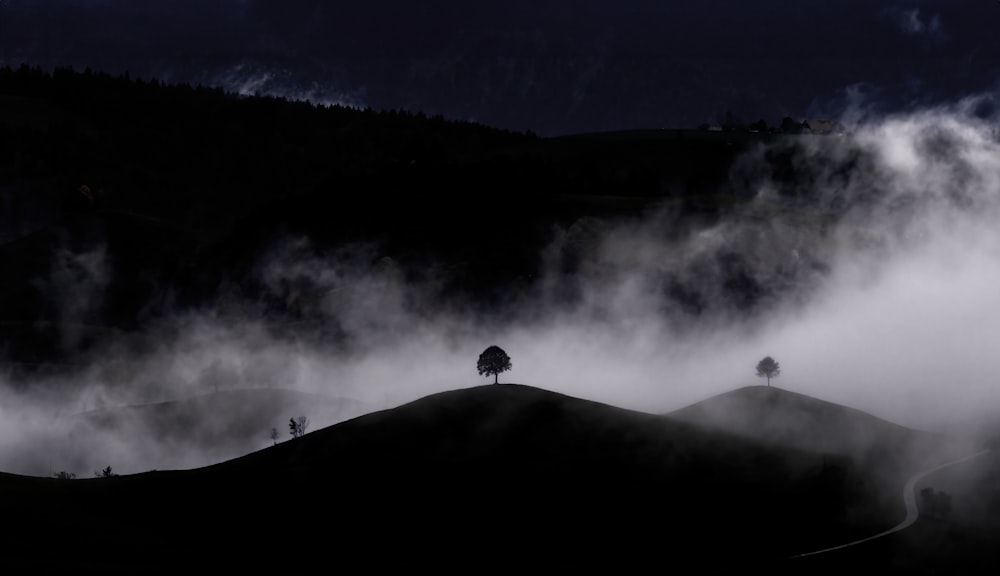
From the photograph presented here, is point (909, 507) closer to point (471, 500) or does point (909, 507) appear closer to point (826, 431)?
point (826, 431)

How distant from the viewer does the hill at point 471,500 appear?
461 ft

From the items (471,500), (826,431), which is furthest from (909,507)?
(471,500)

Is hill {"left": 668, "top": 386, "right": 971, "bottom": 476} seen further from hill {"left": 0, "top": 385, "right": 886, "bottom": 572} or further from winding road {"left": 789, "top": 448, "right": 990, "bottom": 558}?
hill {"left": 0, "top": 385, "right": 886, "bottom": 572}

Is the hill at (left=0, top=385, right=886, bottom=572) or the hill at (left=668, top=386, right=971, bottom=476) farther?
the hill at (left=668, top=386, right=971, bottom=476)

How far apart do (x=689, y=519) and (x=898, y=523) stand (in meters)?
22.7

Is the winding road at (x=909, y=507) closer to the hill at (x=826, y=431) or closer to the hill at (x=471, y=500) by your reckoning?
the hill at (x=826, y=431)

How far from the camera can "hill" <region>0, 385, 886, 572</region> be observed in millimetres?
140625

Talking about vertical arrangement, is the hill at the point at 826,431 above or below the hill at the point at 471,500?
above

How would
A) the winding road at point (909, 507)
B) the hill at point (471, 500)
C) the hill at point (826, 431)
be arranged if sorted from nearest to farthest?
the winding road at point (909, 507), the hill at point (471, 500), the hill at point (826, 431)

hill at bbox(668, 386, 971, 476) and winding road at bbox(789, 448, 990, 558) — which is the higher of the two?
hill at bbox(668, 386, 971, 476)

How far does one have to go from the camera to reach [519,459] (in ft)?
554

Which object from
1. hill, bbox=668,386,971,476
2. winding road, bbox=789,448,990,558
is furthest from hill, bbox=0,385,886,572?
hill, bbox=668,386,971,476

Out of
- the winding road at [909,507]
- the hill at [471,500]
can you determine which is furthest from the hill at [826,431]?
the hill at [471,500]

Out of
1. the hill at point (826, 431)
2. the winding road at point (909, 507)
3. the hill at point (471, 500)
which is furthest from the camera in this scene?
the hill at point (826, 431)
